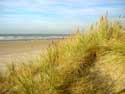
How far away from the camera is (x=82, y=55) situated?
607 centimetres

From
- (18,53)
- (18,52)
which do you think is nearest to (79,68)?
(18,53)

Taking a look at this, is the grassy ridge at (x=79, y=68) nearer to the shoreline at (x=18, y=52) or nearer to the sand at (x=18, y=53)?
the shoreline at (x=18, y=52)

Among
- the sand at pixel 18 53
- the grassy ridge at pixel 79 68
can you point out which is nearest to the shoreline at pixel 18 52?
the sand at pixel 18 53

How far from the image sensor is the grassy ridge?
5.29 m

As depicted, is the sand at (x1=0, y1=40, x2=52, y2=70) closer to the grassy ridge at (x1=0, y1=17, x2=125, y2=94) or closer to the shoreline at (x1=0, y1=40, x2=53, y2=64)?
the shoreline at (x1=0, y1=40, x2=53, y2=64)

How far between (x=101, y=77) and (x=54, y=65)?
3.12 feet

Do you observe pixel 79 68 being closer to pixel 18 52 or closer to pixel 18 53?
pixel 18 53

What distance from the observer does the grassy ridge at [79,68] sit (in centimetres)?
529

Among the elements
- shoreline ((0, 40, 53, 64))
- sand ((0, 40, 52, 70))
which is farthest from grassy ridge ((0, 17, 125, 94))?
sand ((0, 40, 52, 70))

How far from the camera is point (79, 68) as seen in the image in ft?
19.0

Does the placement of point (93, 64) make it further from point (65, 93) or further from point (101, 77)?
point (65, 93)

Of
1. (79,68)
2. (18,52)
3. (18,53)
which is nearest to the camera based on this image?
(79,68)

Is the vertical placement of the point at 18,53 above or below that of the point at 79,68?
below

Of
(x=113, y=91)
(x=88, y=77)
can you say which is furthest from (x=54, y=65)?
(x=113, y=91)
